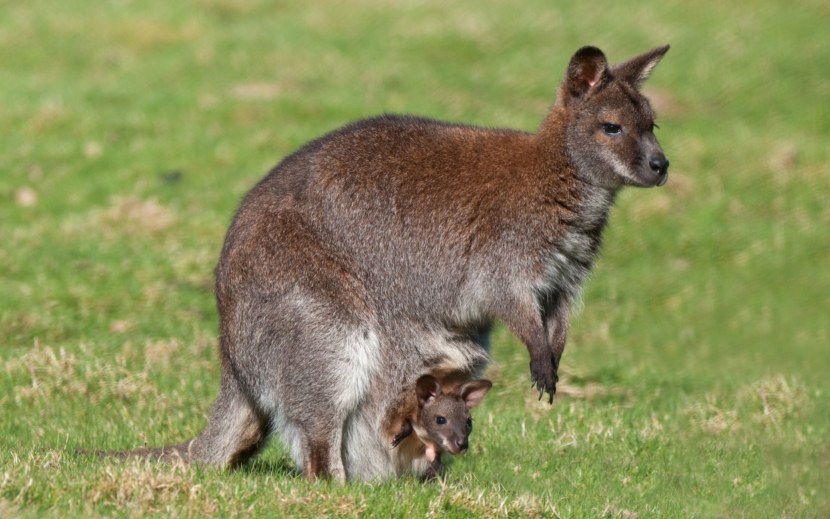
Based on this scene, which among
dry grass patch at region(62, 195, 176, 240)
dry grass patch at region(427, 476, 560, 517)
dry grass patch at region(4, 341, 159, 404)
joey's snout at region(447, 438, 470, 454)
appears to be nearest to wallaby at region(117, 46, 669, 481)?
joey's snout at region(447, 438, 470, 454)

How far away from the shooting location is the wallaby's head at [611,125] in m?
7.52

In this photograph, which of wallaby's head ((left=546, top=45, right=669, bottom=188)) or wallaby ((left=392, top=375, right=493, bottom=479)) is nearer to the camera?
wallaby ((left=392, top=375, right=493, bottom=479))

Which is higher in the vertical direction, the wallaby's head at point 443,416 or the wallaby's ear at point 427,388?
the wallaby's ear at point 427,388

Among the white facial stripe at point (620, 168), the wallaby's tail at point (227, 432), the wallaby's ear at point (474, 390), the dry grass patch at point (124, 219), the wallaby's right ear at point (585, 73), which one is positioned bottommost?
the dry grass patch at point (124, 219)

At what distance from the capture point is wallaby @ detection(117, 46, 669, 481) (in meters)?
7.25

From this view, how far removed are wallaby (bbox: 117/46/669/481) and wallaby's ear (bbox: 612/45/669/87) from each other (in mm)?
14

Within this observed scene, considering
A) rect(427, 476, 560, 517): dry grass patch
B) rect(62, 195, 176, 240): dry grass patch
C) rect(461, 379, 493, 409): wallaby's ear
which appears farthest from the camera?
rect(62, 195, 176, 240): dry grass patch

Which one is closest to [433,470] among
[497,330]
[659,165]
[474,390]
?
[474,390]

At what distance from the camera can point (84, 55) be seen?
22719mm

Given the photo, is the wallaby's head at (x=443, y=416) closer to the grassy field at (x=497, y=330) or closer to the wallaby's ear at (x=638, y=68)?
the grassy field at (x=497, y=330)

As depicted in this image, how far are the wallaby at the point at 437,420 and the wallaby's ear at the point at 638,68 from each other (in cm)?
206

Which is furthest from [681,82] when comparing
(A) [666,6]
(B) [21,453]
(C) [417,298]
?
(B) [21,453]

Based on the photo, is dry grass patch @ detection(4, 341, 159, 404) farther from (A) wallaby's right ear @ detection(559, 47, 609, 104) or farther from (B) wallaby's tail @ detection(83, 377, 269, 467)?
(A) wallaby's right ear @ detection(559, 47, 609, 104)

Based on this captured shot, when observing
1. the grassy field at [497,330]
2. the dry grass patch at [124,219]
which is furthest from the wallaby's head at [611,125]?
the dry grass patch at [124,219]
